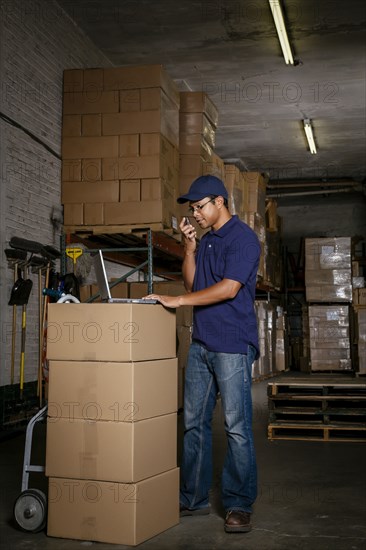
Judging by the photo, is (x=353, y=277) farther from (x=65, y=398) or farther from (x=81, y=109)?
(x=65, y=398)

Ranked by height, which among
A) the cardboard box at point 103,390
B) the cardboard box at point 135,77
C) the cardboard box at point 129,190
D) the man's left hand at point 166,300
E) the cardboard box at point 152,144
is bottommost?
the cardboard box at point 103,390

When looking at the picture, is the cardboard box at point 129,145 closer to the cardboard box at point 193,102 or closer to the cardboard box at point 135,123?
the cardboard box at point 135,123

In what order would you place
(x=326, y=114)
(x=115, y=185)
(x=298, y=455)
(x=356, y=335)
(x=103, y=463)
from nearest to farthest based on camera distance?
1. (x=103, y=463)
2. (x=298, y=455)
3. (x=115, y=185)
4. (x=326, y=114)
5. (x=356, y=335)

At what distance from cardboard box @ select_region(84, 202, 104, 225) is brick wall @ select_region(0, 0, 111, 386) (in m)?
0.32

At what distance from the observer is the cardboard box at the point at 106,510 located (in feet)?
10.8

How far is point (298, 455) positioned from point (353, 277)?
981cm

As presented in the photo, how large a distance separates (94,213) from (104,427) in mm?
4593

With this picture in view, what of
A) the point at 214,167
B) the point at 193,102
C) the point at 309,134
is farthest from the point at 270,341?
the point at 193,102

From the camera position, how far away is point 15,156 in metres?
6.78

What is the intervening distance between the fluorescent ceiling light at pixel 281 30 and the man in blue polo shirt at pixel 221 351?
178 inches

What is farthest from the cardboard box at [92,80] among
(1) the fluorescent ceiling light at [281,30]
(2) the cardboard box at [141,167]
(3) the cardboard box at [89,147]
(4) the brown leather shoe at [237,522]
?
(4) the brown leather shoe at [237,522]

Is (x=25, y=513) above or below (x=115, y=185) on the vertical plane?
below

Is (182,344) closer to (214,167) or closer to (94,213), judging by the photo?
(94,213)

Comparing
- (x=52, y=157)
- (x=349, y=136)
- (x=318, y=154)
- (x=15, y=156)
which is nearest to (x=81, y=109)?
(x=52, y=157)
